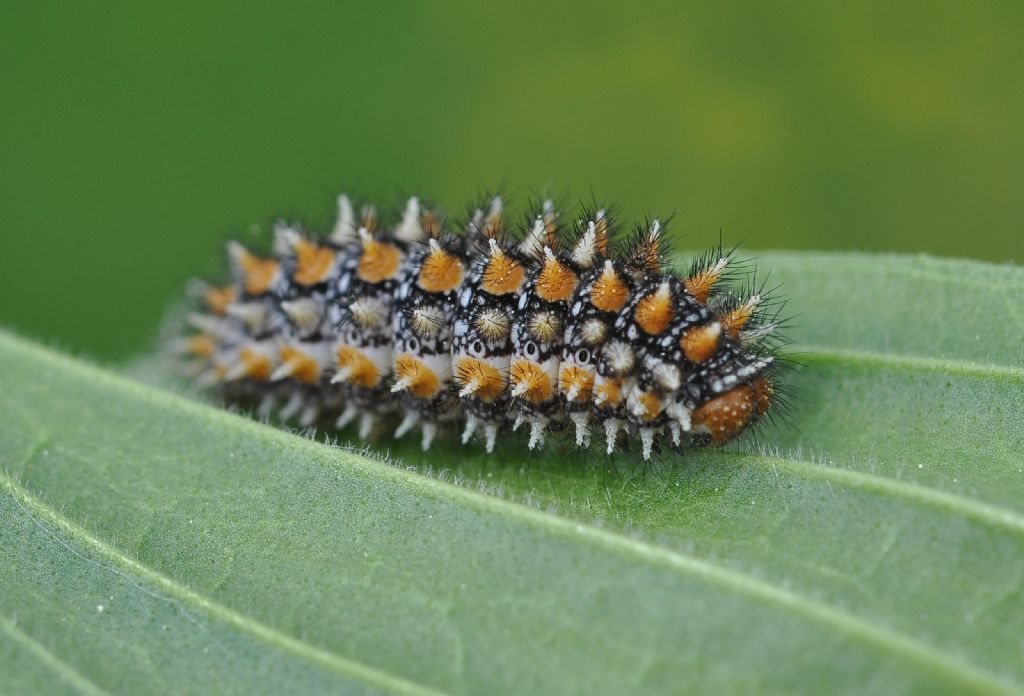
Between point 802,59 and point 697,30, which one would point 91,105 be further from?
point 802,59

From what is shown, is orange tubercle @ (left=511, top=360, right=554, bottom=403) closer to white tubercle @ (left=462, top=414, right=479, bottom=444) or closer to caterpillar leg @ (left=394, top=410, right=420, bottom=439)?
white tubercle @ (left=462, top=414, right=479, bottom=444)

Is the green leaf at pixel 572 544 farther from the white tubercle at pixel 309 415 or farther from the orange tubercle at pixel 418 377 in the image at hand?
the white tubercle at pixel 309 415

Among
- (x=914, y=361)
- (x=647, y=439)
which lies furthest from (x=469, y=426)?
(x=914, y=361)

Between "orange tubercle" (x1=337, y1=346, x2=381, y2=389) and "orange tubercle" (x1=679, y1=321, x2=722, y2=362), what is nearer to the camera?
"orange tubercle" (x1=679, y1=321, x2=722, y2=362)

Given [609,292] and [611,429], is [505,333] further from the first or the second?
[611,429]

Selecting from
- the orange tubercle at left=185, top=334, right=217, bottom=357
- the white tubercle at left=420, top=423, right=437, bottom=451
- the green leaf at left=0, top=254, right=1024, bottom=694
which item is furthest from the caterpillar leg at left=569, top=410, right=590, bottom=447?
the orange tubercle at left=185, top=334, right=217, bottom=357

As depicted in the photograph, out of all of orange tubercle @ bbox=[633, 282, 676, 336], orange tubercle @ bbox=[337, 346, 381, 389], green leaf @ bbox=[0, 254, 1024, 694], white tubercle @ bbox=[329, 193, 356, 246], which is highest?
white tubercle @ bbox=[329, 193, 356, 246]
